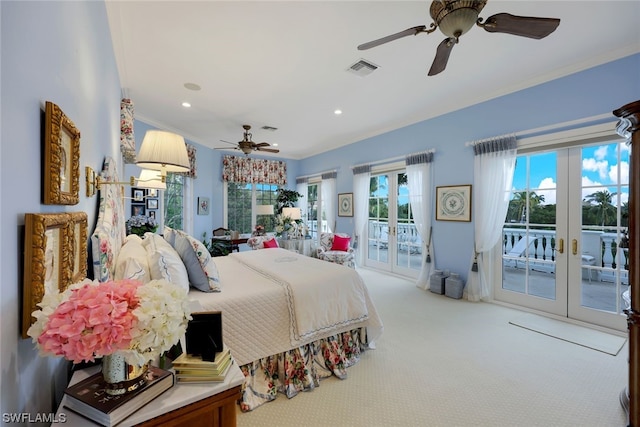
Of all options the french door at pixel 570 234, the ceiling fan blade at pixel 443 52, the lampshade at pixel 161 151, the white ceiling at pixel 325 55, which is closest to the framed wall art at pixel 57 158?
the lampshade at pixel 161 151

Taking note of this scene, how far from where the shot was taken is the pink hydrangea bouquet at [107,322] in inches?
26.4

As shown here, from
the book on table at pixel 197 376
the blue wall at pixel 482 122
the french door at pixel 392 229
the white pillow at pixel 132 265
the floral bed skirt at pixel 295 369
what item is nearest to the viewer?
the book on table at pixel 197 376

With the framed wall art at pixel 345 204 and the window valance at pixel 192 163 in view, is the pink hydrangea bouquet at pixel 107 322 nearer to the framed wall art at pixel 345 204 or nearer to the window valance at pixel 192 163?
the window valance at pixel 192 163

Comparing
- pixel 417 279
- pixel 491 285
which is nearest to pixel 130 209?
pixel 417 279

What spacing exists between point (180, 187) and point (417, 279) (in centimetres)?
498

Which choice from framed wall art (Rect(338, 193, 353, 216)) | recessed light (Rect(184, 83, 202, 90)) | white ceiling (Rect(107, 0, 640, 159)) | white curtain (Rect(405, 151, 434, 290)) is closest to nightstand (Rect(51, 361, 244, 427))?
white ceiling (Rect(107, 0, 640, 159))

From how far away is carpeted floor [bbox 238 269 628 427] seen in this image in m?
1.73

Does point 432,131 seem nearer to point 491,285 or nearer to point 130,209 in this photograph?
point 491,285

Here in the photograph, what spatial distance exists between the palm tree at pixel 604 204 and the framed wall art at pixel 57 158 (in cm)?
439

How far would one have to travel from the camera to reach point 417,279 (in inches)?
183

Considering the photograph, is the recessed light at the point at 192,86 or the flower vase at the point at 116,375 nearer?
the flower vase at the point at 116,375

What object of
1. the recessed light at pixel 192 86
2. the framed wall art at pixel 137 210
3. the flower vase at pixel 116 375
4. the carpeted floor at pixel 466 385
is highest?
the recessed light at pixel 192 86

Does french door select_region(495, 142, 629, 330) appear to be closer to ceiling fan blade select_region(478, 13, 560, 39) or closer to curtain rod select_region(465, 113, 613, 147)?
curtain rod select_region(465, 113, 613, 147)

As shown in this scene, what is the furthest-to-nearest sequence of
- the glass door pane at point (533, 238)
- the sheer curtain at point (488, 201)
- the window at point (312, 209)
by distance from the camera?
1. the window at point (312, 209)
2. the sheer curtain at point (488, 201)
3. the glass door pane at point (533, 238)
